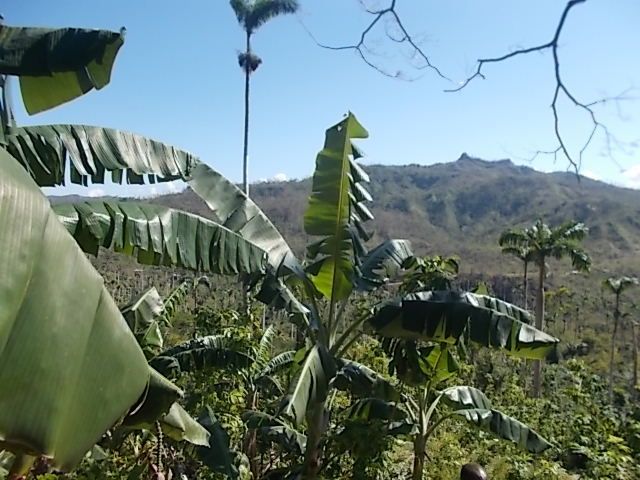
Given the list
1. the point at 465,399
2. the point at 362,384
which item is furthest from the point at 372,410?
the point at 465,399

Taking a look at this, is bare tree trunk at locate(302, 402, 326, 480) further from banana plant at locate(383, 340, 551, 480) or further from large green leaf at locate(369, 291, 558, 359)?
large green leaf at locate(369, 291, 558, 359)

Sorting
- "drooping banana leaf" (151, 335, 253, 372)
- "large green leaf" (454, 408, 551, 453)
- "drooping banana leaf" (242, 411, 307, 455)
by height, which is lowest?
"drooping banana leaf" (242, 411, 307, 455)

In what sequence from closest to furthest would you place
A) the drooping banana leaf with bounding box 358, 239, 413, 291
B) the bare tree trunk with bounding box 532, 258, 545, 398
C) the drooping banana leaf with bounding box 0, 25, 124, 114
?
the drooping banana leaf with bounding box 0, 25, 124, 114 → the drooping banana leaf with bounding box 358, 239, 413, 291 → the bare tree trunk with bounding box 532, 258, 545, 398

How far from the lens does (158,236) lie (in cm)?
341

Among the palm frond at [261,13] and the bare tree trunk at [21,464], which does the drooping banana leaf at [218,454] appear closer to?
the bare tree trunk at [21,464]

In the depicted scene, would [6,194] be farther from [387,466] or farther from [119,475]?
[387,466]

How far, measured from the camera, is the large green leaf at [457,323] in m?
4.50

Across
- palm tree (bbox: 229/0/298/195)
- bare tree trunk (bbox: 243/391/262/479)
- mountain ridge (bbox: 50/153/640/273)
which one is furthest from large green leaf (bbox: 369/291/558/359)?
mountain ridge (bbox: 50/153/640/273)

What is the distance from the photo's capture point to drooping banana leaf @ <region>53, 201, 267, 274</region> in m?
3.12

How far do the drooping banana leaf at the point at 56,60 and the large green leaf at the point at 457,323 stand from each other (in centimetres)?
270

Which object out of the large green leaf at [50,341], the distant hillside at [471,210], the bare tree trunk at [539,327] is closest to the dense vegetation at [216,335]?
the large green leaf at [50,341]

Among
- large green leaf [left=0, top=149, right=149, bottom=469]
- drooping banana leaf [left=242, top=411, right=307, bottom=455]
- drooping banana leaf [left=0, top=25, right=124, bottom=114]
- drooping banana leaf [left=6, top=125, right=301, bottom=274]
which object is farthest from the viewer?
drooping banana leaf [left=242, top=411, right=307, bottom=455]

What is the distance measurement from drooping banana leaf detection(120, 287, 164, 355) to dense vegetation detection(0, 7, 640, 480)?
1.0 inches

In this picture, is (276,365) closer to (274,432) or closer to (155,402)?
(274,432)
